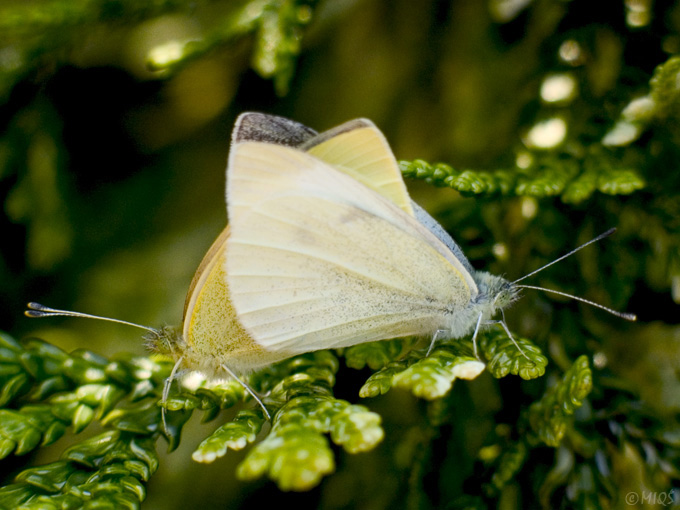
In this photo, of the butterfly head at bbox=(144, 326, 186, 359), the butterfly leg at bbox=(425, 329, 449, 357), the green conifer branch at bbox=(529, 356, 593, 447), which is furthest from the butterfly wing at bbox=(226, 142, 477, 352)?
the green conifer branch at bbox=(529, 356, 593, 447)

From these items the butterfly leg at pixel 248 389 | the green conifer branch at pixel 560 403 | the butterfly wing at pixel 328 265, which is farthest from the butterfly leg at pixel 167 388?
the green conifer branch at pixel 560 403

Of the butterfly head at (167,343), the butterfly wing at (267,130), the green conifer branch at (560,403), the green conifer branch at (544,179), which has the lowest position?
the green conifer branch at (560,403)

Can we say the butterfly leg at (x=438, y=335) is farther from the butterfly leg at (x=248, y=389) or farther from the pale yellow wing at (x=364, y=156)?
the butterfly leg at (x=248, y=389)

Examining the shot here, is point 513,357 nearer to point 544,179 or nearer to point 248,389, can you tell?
point 544,179

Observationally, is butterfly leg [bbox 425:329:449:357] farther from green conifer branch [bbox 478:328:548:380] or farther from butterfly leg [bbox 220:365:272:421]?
butterfly leg [bbox 220:365:272:421]

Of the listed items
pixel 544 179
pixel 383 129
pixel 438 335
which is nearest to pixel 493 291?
pixel 438 335

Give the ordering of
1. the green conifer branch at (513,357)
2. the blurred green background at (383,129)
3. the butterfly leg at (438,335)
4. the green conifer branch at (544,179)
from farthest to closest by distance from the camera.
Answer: the blurred green background at (383,129) → the butterfly leg at (438,335) → the green conifer branch at (544,179) → the green conifer branch at (513,357)

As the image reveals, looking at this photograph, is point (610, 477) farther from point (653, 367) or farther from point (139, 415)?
point (139, 415)
